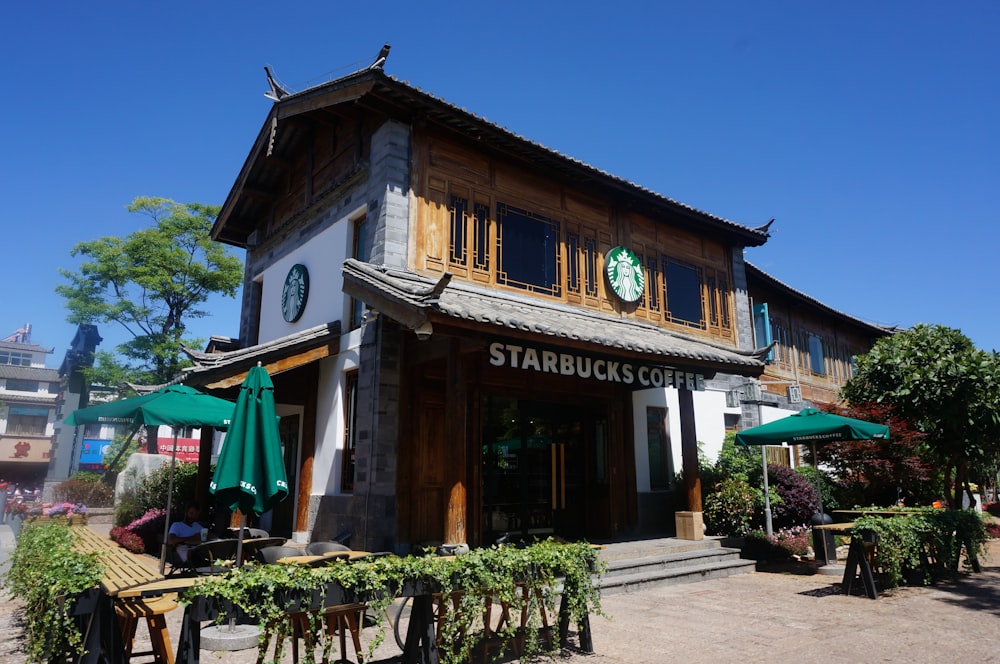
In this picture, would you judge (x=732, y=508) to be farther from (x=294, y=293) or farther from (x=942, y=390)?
(x=294, y=293)

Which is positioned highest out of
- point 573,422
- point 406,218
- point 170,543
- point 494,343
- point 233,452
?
point 406,218

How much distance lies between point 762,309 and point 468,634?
45.3 ft

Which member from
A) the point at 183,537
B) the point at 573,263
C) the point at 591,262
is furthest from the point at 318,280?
the point at 591,262

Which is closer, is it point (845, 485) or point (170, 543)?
point (170, 543)

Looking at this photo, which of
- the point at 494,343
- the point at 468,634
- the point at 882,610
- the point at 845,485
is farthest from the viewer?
the point at 845,485

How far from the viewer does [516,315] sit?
351 inches

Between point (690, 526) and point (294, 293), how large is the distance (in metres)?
8.48

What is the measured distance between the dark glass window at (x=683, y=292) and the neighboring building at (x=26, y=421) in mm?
36719

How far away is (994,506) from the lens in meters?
23.2

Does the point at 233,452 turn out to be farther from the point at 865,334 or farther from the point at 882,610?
the point at 865,334

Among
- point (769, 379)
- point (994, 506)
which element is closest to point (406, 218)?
point (769, 379)

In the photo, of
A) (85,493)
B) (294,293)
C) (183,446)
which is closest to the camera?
(294,293)

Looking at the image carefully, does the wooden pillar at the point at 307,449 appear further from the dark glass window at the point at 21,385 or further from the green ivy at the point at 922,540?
the dark glass window at the point at 21,385

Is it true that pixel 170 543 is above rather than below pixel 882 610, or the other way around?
above
